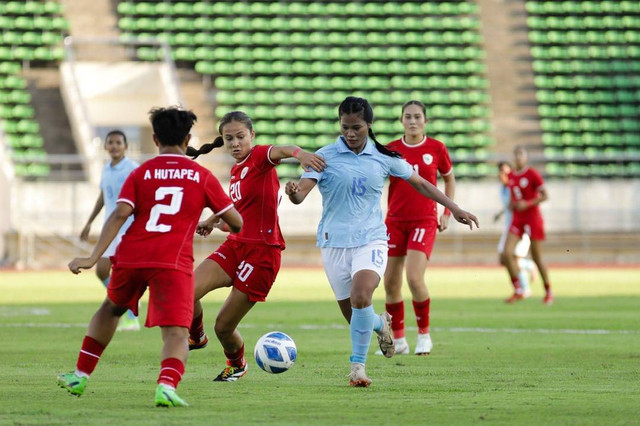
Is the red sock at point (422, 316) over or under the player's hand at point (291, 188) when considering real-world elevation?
under

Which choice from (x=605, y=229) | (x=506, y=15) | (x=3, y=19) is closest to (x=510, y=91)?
(x=506, y=15)

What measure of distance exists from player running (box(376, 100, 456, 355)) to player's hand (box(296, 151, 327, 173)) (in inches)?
122

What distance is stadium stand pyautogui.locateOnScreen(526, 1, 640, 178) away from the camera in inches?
1323

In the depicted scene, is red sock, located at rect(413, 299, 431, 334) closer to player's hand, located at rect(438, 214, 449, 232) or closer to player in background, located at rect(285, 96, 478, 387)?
player's hand, located at rect(438, 214, 449, 232)

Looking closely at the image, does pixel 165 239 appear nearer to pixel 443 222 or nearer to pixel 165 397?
pixel 165 397

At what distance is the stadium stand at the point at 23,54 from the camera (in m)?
31.4

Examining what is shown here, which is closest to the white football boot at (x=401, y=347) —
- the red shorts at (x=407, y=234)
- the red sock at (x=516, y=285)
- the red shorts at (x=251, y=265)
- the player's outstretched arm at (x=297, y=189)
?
the red shorts at (x=407, y=234)

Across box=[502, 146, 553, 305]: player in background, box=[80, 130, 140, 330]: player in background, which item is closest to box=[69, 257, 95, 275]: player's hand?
box=[80, 130, 140, 330]: player in background

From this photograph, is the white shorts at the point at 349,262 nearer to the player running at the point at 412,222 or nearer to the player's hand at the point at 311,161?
the player's hand at the point at 311,161

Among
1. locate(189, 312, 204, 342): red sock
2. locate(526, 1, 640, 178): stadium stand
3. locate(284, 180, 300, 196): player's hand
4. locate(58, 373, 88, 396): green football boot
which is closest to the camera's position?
locate(58, 373, 88, 396): green football boot

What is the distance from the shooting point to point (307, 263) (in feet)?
97.3

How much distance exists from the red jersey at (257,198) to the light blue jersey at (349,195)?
34 cm

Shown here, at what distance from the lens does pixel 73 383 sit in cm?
711

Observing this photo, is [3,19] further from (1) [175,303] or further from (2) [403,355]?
(1) [175,303]
